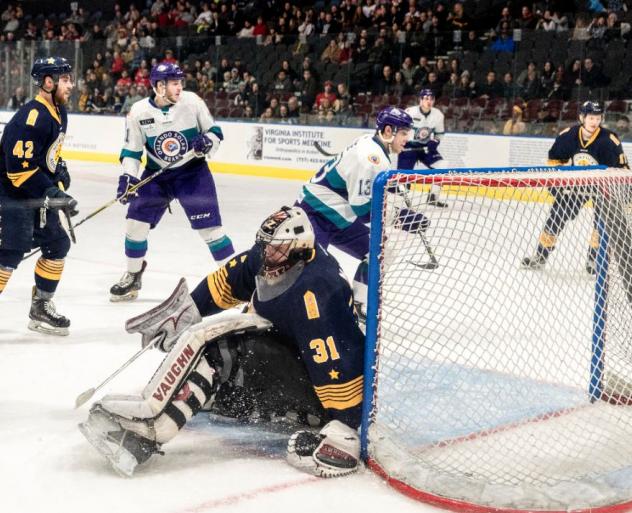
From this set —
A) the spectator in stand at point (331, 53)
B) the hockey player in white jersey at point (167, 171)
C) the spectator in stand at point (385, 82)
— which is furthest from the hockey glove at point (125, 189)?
the spectator in stand at point (331, 53)

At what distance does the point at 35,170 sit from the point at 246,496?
207cm

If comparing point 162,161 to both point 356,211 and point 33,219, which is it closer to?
point 33,219

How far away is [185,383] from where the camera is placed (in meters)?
2.67

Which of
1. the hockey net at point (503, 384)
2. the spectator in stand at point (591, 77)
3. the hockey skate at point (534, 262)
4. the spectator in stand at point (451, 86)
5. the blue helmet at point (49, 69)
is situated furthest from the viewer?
the spectator in stand at point (451, 86)

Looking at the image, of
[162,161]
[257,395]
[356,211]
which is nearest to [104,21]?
[162,161]

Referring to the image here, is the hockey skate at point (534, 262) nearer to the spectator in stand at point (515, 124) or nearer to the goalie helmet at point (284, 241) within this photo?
the goalie helmet at point (284, 241)

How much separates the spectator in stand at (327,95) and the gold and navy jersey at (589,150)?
5677 millimetres

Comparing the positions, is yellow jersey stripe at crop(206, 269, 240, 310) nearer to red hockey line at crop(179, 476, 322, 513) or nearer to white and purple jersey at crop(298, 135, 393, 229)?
red hockey line at crop(179, 476, 322, 513)

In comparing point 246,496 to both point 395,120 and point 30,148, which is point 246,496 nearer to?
point 395,120

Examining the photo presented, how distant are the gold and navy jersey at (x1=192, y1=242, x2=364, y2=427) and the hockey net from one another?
6cm

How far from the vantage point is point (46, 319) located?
14.2 feet

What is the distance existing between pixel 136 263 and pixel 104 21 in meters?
13.7

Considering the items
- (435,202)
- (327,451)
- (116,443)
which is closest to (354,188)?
(435,202)

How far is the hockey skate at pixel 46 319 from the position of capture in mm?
4316
